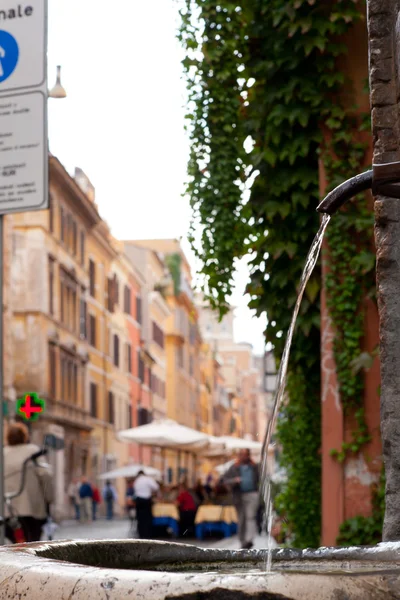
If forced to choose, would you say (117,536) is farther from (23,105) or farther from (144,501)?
(23,105)

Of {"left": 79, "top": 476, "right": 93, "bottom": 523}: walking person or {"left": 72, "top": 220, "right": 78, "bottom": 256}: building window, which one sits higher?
{"left": 72, "top": 220, "right": 78, "bottom": 256}: building window

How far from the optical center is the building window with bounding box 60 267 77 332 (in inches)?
1852

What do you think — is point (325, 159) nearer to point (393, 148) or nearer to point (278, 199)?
point (278, 199)

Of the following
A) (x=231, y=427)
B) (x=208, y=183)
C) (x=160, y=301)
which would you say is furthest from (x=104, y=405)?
(x=231, y=427)

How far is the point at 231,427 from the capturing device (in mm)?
121875

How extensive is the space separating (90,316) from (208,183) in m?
43.4

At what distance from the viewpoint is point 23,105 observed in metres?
5.54

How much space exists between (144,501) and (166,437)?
6068 millimetres

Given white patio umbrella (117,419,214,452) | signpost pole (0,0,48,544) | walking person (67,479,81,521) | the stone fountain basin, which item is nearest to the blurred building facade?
walking person (67,479,81,521)

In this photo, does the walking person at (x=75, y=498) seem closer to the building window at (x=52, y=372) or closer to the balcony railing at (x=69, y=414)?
the balcony railing at (x=69, y=414)

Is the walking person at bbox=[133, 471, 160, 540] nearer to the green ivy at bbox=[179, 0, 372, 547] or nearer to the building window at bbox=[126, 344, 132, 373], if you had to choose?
the green ivy at bbox=[179, 0, 372, 547]

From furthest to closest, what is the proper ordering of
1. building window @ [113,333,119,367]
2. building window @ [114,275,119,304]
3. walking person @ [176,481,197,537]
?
building window @ [114,275,119,304]
building window @ [113,333,119,367]
walking person @ [176,481,197,537]

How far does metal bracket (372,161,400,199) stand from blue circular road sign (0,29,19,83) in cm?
359

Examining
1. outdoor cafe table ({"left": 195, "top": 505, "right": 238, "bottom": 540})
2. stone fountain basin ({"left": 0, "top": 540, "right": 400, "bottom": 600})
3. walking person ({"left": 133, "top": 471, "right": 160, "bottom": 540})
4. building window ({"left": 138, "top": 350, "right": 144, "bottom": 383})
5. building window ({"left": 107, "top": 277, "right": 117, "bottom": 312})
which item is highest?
building window ({"left": 107, "top": 277, "right": 117, "bottom": 312})
